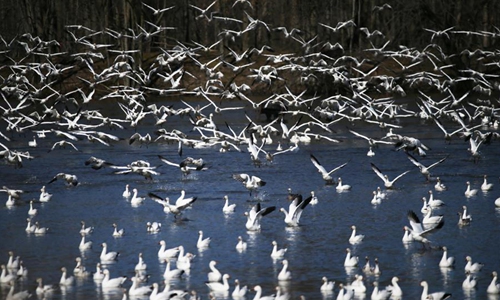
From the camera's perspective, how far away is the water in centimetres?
1608

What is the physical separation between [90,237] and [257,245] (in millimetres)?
3169

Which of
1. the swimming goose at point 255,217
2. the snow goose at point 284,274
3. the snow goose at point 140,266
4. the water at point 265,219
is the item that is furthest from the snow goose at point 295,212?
the snow goose at point 140,266

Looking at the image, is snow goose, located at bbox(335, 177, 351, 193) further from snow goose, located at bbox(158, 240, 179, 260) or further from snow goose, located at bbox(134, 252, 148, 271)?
snow goose, located at bbox(134, 252, 148, 271)

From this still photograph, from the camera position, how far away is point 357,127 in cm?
3700

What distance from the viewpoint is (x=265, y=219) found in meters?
20.7

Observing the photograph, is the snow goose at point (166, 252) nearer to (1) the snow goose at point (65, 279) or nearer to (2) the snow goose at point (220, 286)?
(1) the snow goose at point (65, 279)

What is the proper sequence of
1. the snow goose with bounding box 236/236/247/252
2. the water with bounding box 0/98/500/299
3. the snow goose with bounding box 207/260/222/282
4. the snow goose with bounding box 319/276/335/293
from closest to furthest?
the snow goose with bounding box 319/276/335/293 → the snow goose with bounding box 207/260/222/282 → the water with bounding box 0/98/500/299 → the snow goose with bounding box 236/236/247/252

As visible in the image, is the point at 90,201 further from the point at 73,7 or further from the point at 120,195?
the point at 73,7

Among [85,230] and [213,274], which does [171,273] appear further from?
[85,230]

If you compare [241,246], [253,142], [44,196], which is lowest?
[253,142]

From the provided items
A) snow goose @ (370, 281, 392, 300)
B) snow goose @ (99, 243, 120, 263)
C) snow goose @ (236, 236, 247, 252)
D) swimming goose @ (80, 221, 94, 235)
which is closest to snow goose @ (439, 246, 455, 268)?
snow goose @ (370, 281, 392, 300)

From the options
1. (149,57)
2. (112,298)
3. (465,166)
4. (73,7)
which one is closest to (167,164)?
(465,166)

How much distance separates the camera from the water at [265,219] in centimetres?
1608

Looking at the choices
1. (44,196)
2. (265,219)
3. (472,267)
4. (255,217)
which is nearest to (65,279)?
(255,217)
